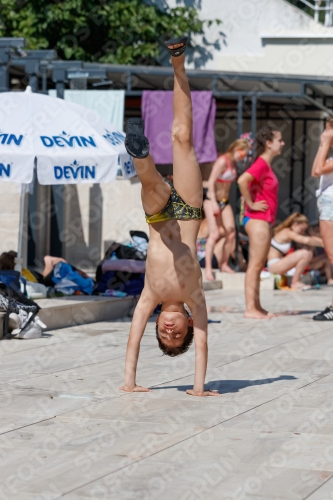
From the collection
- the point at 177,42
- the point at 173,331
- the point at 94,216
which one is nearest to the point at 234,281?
the point at 94,216

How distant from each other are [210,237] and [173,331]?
858cm

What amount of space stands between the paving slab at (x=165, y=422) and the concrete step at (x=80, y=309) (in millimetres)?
665

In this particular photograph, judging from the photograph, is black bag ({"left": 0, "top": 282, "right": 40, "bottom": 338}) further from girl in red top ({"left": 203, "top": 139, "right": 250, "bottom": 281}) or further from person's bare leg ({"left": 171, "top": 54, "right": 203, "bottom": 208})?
girl in red top ({"left": 203, "top": 139, "right": 250, "bottom": 281})

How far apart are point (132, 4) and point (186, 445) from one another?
738 inches

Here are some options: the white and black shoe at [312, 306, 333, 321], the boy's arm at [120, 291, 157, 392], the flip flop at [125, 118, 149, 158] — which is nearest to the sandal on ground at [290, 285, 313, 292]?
the white and black shoe at [312, 306, 333, 321]

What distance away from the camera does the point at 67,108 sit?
10.0 m

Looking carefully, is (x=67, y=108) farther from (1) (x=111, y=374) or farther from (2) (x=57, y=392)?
(2) (x=57, y=392)

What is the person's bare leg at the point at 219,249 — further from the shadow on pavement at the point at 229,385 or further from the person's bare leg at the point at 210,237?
the shadow on pavement at the point at 229,385

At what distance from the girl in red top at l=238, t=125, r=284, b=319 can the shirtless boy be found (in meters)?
4.35

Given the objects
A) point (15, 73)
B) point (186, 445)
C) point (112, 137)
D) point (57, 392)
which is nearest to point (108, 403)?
point (57, 392)

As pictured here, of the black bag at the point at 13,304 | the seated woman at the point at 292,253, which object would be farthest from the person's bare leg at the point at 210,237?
the black bag at the point at 13,304

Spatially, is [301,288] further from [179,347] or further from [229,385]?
[179,347]

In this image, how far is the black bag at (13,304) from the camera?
9.02 m

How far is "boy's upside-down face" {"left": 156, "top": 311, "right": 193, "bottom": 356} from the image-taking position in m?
6.19
